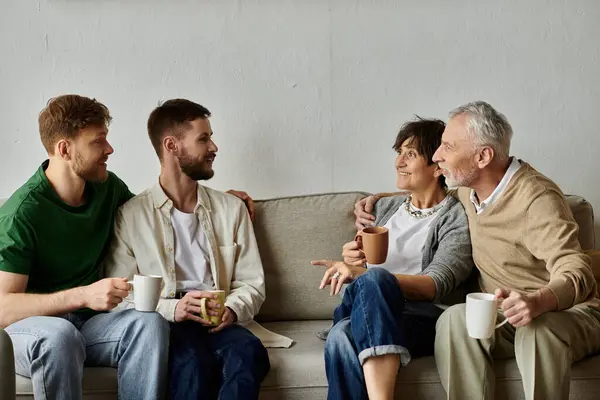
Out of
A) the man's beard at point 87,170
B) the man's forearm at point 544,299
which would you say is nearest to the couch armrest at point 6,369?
the man's beard at point 87,170

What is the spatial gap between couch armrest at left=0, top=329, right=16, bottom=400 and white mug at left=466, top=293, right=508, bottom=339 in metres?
1.20

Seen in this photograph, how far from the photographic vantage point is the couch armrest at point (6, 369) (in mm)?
1923

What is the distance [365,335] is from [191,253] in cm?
77

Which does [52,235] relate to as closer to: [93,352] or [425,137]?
[93,352]

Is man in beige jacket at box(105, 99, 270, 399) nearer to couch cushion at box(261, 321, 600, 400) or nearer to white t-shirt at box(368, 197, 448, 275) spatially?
couch cushion at box(261, 321, 600, 400)

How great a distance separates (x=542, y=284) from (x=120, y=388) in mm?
1347

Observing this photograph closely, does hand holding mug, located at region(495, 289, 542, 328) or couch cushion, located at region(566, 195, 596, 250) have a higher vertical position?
couch cushion, located at region(566, 195, 596, 250)

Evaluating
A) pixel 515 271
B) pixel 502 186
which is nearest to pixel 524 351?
pixel 515 271

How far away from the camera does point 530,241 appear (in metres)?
2.42

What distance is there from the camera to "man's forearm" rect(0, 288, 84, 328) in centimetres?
234

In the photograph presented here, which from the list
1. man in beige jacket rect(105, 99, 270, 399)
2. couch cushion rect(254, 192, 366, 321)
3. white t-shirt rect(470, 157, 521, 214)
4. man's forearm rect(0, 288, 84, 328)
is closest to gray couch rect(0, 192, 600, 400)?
couch cushion rect(254, 192, 366, 321)

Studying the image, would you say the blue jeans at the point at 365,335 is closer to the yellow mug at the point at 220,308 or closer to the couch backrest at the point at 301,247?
the yellow mug at the point at 220,308

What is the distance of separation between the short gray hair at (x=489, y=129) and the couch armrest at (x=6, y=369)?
157 cm

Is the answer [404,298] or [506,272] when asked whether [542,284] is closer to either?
[506,272]
